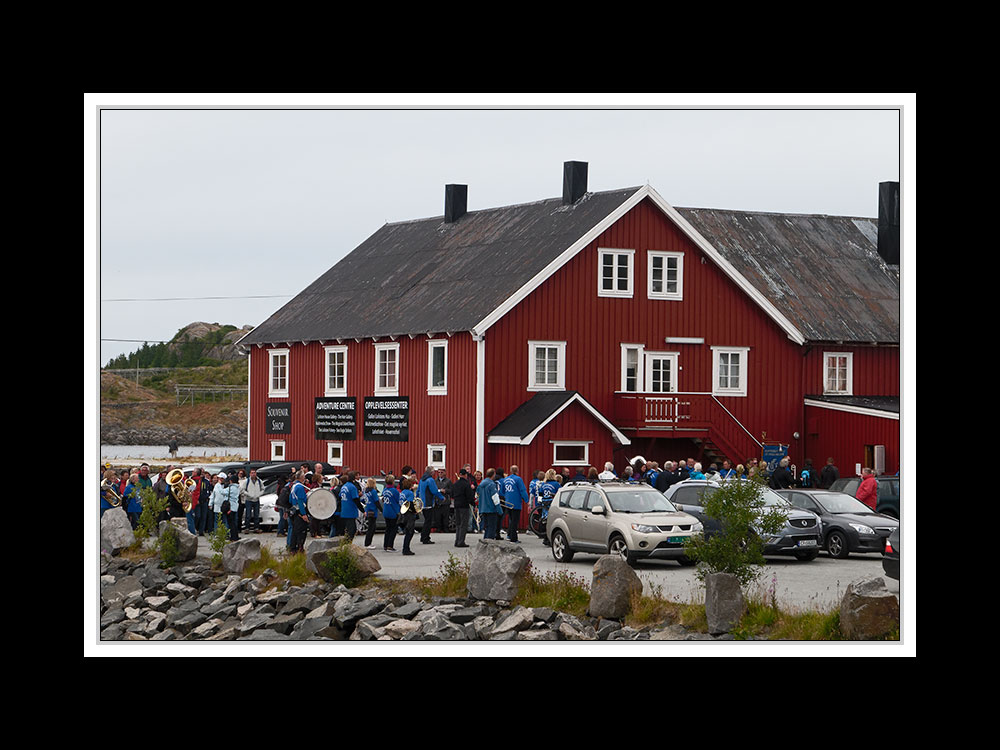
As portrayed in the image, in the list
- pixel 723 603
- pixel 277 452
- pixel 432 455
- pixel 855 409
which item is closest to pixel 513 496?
pixel 432 455

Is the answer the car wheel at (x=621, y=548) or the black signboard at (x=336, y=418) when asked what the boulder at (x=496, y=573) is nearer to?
the car wheel at (x=621, y=548)

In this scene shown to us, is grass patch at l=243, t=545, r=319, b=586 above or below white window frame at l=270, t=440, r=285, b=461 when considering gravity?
below

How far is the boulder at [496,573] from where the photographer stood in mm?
24594

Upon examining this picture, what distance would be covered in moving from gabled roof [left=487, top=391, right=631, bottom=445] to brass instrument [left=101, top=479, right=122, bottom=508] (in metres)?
9.96

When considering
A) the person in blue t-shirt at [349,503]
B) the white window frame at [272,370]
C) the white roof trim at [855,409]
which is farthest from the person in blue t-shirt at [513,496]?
the white window frame at [272,370]

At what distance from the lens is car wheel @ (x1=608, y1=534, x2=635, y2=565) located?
90.5ft

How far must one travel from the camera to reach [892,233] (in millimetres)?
51094

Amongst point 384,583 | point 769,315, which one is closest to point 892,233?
point 769,315

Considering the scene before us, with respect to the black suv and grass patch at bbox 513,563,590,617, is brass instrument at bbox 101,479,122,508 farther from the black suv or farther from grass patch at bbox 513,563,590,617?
the black suv

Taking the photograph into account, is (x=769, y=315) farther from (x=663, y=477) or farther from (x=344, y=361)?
(x=344, y=361)

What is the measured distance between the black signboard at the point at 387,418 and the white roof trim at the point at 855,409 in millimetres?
11969

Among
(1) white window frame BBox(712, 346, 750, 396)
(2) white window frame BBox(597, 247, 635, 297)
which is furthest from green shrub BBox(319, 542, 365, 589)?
(1) white window frame BBox(712, 346, 750, 396)

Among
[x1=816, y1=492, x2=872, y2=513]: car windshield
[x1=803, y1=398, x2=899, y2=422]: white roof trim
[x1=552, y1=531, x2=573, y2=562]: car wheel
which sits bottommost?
[x1=552, y1=531, x2=573, y2=562]: car wheel
